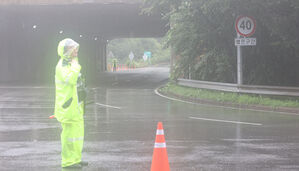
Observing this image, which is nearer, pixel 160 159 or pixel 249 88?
pixel 160 159

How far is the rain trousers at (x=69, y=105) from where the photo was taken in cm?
709

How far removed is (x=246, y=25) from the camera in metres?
17.8

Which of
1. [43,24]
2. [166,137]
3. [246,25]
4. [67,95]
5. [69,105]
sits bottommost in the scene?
[166,137]

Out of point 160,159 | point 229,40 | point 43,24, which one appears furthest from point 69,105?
point 43,24

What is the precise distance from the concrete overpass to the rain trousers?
18451mm

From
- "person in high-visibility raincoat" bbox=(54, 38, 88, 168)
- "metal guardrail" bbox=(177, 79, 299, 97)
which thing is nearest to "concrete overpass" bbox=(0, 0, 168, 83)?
"metal guardrail" bbox=(177, 79, 299, 97)

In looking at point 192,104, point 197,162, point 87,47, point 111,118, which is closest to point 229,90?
point 192,104

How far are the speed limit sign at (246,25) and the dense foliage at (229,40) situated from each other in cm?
21

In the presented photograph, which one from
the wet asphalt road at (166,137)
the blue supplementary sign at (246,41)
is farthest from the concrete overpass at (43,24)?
the wet asphalt road at (166,137)

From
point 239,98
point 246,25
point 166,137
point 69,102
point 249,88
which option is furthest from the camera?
point 249,88

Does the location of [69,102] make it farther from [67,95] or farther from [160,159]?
[160,159]

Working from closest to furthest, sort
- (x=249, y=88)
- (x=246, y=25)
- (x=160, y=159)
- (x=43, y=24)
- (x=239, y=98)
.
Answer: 1. (x=160, y=159)
2. (x=239, y=98)
3. (x=246, y=25)
4. (x=249, y=88)
5. (x=43, y=24)

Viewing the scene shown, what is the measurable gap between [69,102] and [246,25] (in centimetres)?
1187

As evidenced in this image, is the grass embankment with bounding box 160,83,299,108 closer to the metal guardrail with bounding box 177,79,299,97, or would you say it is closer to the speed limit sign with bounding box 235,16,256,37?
the metal guardrail with bounding box 177,79,299,97
